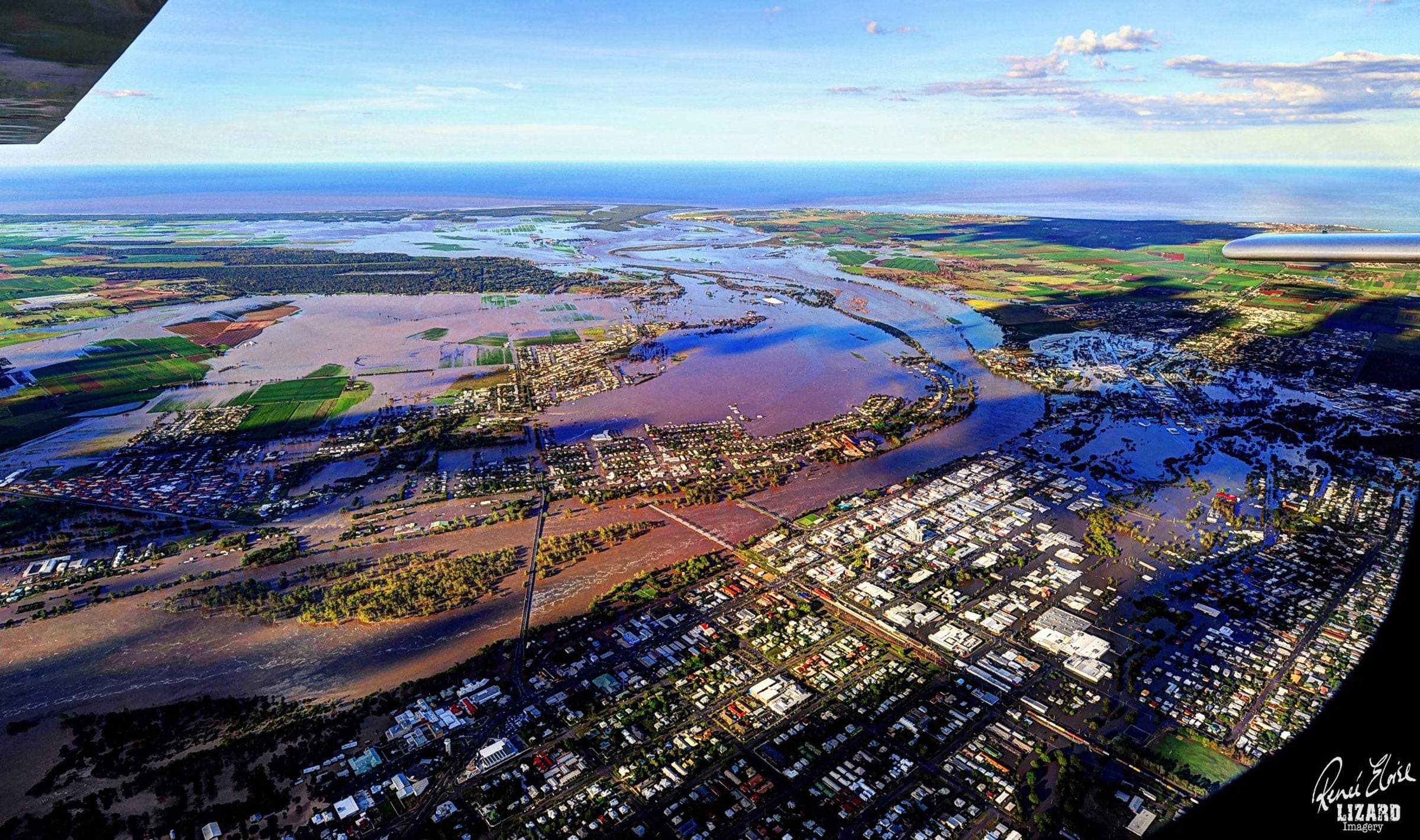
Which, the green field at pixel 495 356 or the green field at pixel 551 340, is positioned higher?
the green field at pixel 551 340

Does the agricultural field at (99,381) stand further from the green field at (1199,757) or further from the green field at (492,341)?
the green field at (1199,757)

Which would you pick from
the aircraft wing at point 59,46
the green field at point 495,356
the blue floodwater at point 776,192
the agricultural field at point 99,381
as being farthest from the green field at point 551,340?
the blue floodwater at point 776,192

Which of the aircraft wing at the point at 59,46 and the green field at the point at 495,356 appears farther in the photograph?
the green field at the point at 495,356

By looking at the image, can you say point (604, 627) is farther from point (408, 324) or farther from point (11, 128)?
point (408, 324)

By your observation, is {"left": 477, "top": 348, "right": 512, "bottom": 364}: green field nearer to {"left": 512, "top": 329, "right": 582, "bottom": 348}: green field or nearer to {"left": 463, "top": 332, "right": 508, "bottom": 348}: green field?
{"left": 463, "top": 332, "right": 508, "bottom": 348}: green field

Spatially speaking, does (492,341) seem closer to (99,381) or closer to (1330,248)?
(99,381)

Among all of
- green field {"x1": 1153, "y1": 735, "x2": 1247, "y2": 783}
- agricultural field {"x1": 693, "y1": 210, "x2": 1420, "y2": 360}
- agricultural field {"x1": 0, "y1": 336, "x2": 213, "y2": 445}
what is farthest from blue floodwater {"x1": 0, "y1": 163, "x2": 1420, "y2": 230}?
agricultural field {"x1": 0, "y1": 336, "x2": 213, "y2": 445}
